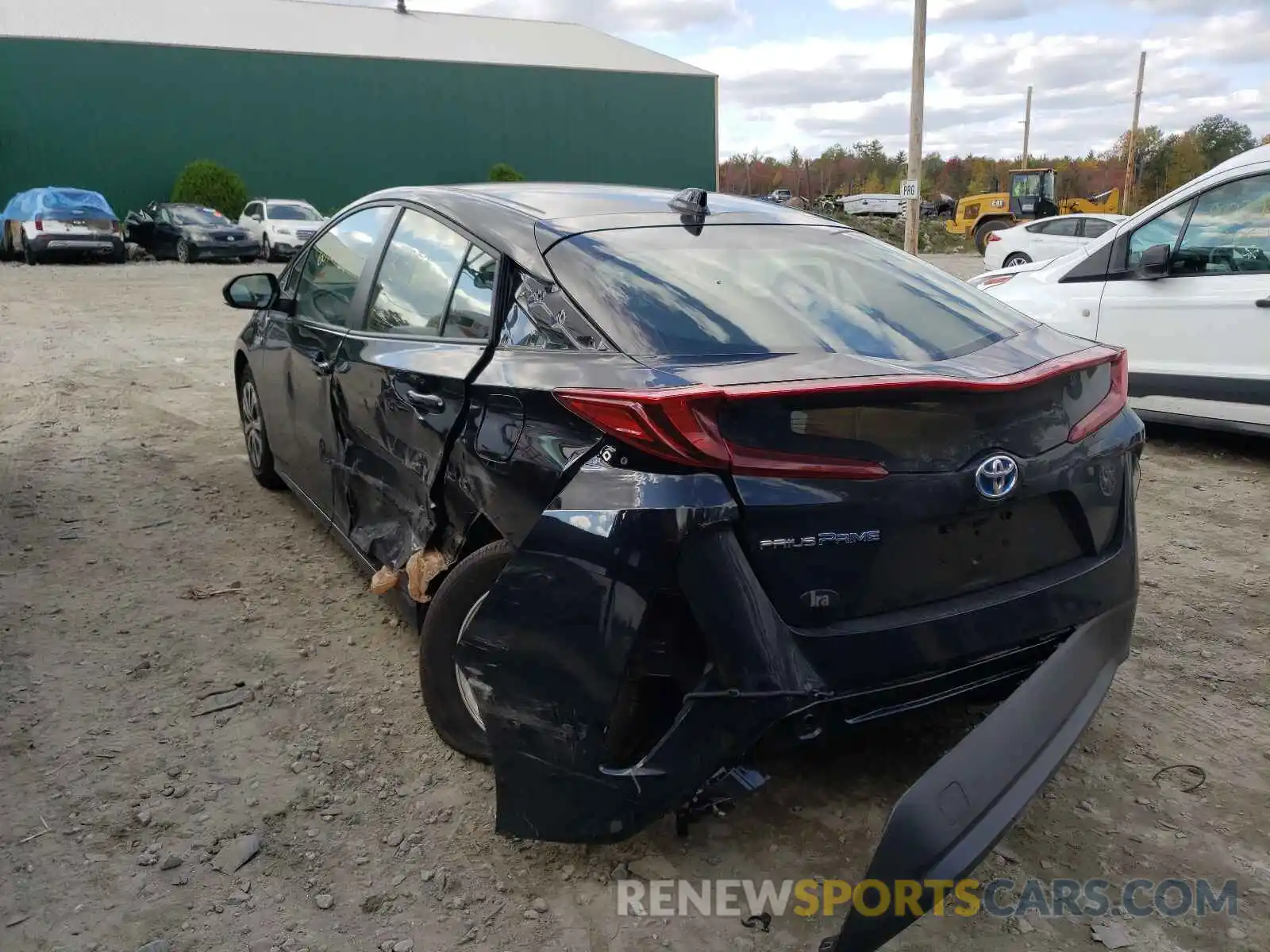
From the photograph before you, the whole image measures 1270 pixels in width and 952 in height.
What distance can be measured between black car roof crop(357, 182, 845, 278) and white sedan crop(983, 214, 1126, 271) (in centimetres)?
1633

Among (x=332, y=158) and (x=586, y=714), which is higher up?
(x=332, y=158)

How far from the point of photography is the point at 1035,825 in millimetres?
2719

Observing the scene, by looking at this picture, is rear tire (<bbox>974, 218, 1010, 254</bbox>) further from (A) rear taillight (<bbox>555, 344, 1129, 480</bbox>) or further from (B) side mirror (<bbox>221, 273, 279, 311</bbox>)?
(A) rear taillight (<bbox>555, 344, 1129, 480</bbox>)

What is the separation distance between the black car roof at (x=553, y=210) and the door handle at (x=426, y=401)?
45cm

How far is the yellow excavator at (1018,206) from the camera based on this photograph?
1172 inches

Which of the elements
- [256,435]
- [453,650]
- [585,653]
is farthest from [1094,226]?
[585,653]

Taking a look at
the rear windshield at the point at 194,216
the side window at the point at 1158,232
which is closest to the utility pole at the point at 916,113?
the side window at the point at 1158,232

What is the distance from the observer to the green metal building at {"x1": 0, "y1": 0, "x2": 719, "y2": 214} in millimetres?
30297

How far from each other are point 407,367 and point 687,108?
38.3 m

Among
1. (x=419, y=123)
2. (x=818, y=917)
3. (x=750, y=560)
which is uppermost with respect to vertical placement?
(x=419, y=123)

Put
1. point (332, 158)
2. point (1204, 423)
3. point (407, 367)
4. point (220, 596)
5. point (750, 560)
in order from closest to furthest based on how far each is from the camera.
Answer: point (750, 560) < point (407, 367) < point (220, 596) < point (1204, 423) < point (332, 158)

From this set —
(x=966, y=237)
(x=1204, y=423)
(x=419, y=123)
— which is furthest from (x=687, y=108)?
(x=1204, y=423)

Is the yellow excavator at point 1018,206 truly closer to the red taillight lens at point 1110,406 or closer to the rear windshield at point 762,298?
the rear windshield at point 762,298

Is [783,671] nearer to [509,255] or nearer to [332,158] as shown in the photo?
[509,255]
